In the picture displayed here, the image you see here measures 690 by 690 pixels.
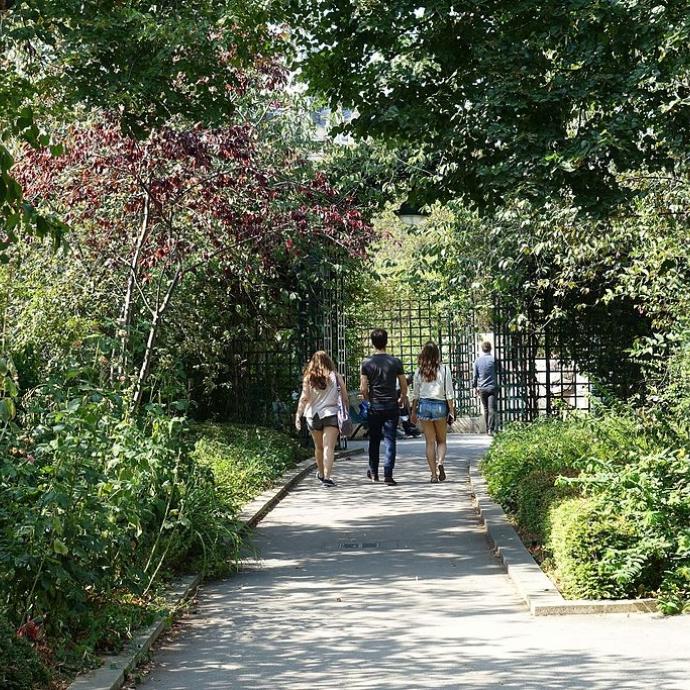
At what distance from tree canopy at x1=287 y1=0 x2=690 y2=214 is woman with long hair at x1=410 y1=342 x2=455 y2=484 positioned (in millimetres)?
4278

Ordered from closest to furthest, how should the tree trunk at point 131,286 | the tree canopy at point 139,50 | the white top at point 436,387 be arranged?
the tree canopy at point 139,50
the tree trunk at point 131,286
the white top at point 436,387

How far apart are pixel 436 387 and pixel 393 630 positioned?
8.72m

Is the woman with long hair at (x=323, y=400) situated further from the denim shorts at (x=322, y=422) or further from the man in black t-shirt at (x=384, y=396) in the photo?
the man in black t-shirt at (x=384, y=396)

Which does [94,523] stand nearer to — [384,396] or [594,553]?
[594,553]

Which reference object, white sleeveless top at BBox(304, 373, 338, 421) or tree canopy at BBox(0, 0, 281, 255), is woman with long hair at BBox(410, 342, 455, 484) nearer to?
white sleeveless top at BBox(304, 373, 338, 421)

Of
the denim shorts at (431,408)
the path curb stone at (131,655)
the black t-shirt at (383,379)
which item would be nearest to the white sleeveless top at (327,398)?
the black t-shirt at (383,379)

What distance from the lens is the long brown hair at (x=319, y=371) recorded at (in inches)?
647

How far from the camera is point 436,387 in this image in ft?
54.6

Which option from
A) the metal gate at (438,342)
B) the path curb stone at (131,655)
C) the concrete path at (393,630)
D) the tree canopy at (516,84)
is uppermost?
the tree canopy at (516,84)

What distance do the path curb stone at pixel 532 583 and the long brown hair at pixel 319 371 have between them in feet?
13.0

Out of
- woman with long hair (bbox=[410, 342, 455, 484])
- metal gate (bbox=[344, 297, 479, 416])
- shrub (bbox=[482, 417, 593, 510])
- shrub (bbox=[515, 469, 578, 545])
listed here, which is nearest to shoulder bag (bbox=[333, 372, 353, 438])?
woman with long hair (bbox=[410, 342, 455, 484])

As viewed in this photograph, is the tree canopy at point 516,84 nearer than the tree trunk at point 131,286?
Yes

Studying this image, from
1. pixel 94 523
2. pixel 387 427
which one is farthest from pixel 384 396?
pixel 94 523

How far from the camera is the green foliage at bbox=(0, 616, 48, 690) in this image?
599 centimetres
